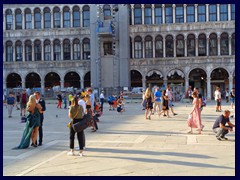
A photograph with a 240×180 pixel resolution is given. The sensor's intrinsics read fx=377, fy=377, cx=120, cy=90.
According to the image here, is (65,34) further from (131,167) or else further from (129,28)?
(131,167)

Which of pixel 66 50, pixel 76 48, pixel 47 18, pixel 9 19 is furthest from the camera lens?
pixel 9 19

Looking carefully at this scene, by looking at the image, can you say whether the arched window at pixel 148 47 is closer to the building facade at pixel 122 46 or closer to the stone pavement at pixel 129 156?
the building facade at pixel 122 46

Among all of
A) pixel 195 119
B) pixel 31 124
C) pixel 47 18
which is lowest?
pixel 195 119

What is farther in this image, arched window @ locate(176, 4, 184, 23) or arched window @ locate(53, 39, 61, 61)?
arched window @ locate(53, 39, 61, 61)

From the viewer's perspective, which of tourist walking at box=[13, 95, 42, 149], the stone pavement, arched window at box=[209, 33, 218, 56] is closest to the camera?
Result: the stone pavement

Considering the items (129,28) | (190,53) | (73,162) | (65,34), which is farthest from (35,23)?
(73,162)

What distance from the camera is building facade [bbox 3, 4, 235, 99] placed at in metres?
46.5

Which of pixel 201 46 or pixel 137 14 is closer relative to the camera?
pixel 201 46

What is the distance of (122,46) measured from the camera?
155 feet

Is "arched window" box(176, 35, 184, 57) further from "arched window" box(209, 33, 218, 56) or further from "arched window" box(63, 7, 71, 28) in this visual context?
"arched window" box(63, 7, 71, 28)

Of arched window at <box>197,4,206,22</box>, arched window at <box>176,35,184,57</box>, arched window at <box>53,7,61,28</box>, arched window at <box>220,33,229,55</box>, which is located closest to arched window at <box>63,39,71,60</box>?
arched window at <box>53,7,61,28</box>

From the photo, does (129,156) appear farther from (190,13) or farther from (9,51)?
(9,51)

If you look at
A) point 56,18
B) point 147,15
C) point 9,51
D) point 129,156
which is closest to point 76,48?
point 56,18

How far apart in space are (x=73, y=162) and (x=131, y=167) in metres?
1.45
